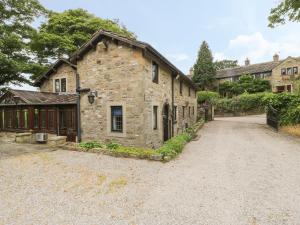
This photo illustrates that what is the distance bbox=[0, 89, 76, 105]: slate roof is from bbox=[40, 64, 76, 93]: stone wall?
898 mm

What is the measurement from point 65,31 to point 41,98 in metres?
14.3

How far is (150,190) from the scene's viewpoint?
20.8 ft

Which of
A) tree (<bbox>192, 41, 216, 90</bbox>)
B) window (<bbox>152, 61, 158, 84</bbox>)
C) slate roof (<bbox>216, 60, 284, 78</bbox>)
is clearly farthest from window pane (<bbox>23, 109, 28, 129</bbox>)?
slate roof (<bbox>216, 60, 284, 78</bbox>)

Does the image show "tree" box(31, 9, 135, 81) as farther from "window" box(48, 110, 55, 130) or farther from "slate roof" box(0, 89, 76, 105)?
"window" box(48, 110, 55, 130)

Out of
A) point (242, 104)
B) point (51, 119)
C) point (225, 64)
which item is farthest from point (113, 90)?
point (225, 64)

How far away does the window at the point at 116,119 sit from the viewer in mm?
12914

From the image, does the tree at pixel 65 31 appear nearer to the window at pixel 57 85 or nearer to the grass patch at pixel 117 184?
the window at pixel 57 85

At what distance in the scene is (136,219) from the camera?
4.75m

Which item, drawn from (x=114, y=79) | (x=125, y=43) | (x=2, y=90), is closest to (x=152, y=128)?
(x=114, y=79)

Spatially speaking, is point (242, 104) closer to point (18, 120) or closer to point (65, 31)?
point (65, 31)

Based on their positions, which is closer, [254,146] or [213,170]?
[213,170]

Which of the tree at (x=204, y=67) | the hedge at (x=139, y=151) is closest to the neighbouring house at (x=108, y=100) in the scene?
the hedge at (x=139, y=151)

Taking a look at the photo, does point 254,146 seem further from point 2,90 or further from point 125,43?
point 2,90

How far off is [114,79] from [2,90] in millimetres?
15507
